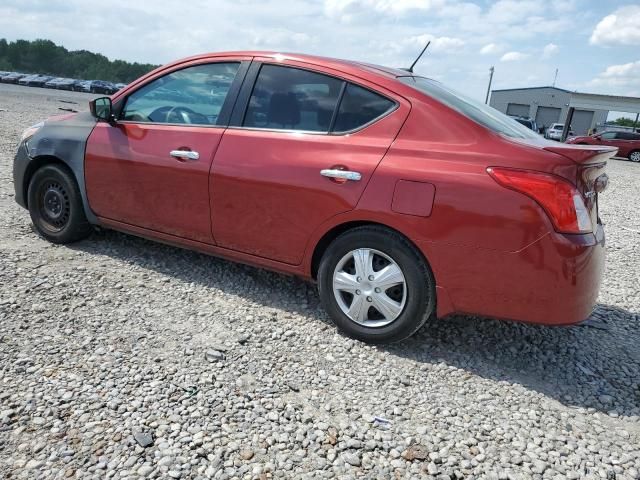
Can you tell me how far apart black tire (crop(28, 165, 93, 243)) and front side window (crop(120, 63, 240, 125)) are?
78 cm

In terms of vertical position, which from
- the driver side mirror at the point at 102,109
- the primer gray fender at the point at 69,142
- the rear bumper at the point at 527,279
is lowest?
the rear bumper at the point at 527,279

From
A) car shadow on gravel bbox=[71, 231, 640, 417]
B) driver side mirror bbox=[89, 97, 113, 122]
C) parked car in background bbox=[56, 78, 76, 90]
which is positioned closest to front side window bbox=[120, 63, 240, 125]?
driver side mirror bbox=[89, 97, 113, 122]

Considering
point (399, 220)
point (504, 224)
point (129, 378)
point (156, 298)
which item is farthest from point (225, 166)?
point (504, 224)

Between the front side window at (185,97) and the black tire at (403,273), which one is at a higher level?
the front side window at (185,97)

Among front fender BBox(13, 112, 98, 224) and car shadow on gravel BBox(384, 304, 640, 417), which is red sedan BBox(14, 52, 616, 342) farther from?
car shadow on gravel BBox(384, 304, 640, 417)

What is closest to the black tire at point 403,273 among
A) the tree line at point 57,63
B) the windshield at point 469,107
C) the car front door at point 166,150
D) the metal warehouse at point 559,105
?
the windshield at point 469,107

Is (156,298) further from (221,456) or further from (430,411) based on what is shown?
(430,411)

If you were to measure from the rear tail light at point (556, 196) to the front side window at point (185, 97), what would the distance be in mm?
2124

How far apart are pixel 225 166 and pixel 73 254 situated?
171 centimetres

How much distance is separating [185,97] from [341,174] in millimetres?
1551

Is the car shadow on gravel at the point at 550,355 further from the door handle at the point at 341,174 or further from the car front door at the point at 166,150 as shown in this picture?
the car front door at the point at 166,150

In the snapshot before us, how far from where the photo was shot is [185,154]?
3.65 m

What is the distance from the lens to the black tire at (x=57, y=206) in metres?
4.31

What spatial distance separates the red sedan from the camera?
8.86 ft
